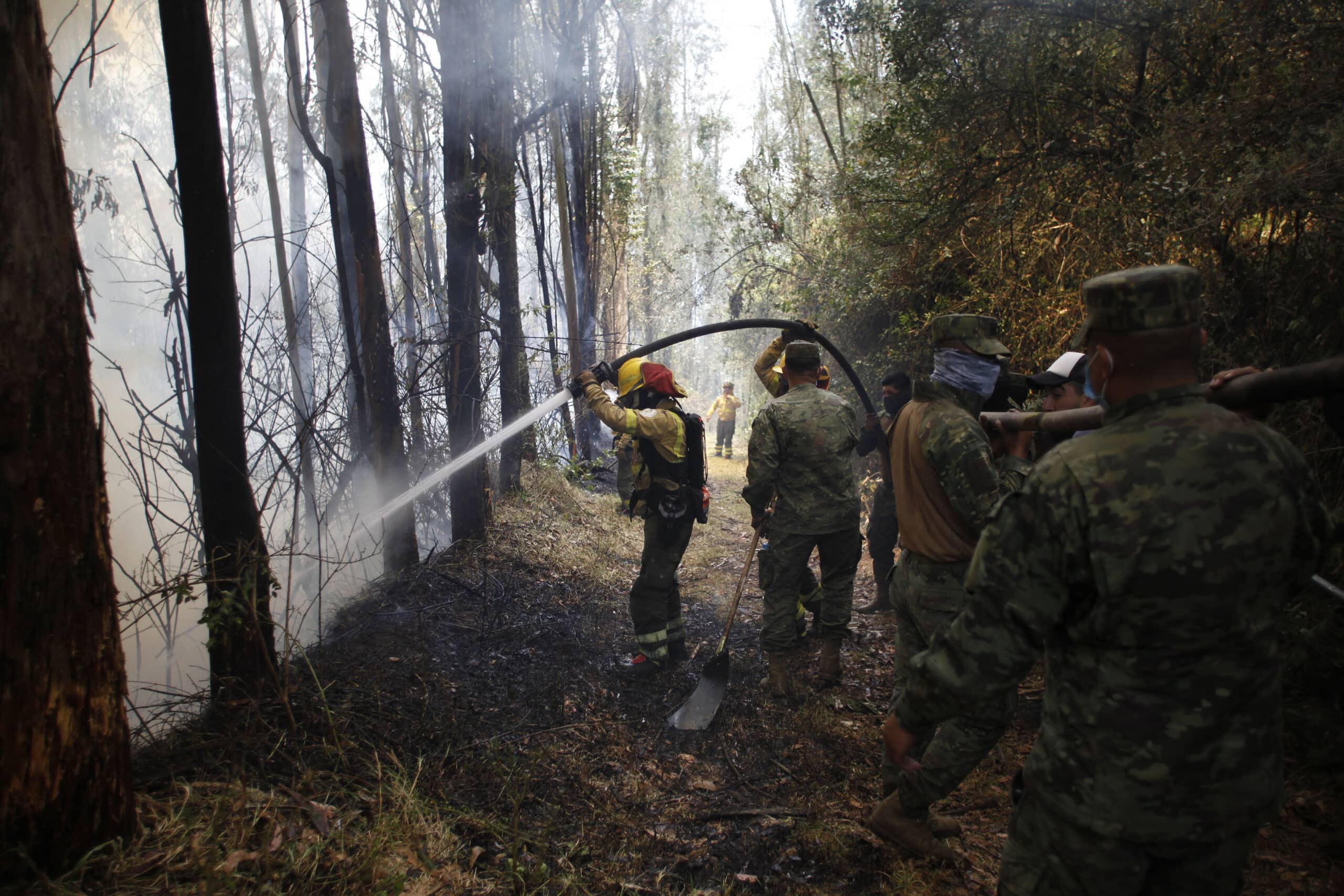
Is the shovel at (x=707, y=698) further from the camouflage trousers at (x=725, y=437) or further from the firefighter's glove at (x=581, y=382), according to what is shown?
the camouflage trousers at (x=725, y=437)

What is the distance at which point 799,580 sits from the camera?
4.90 metres

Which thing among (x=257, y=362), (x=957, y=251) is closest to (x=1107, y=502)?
(x=957, y=251)

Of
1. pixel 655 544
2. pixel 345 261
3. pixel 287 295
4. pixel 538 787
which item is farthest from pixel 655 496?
pixel 287 295

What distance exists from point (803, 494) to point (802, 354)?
1.00m

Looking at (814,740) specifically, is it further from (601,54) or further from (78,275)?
A: (601,54)

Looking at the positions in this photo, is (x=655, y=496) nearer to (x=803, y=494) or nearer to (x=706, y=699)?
(x=803, y=494)

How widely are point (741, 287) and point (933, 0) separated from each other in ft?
30.7

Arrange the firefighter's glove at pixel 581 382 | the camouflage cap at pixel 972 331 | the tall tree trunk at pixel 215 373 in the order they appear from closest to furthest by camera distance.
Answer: the camouflage cap at pixel 972 331, the tall tree trunk at pixel 215 373, the firefighter's glove at pixel 581 382

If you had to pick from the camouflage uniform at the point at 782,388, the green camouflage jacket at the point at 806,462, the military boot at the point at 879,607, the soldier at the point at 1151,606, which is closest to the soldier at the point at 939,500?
the soldier at the point at 1151,606

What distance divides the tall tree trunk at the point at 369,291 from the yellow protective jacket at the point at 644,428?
2.35 metres

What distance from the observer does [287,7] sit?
5.66m

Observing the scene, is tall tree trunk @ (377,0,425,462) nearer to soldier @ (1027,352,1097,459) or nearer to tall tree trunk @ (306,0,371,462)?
tall tree trunk @ (306,0,371,462)

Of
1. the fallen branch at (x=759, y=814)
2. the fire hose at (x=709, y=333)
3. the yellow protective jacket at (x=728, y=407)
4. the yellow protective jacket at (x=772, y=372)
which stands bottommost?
the fallen branch at (x=759, y=814)

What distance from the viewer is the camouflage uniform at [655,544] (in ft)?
16.5
